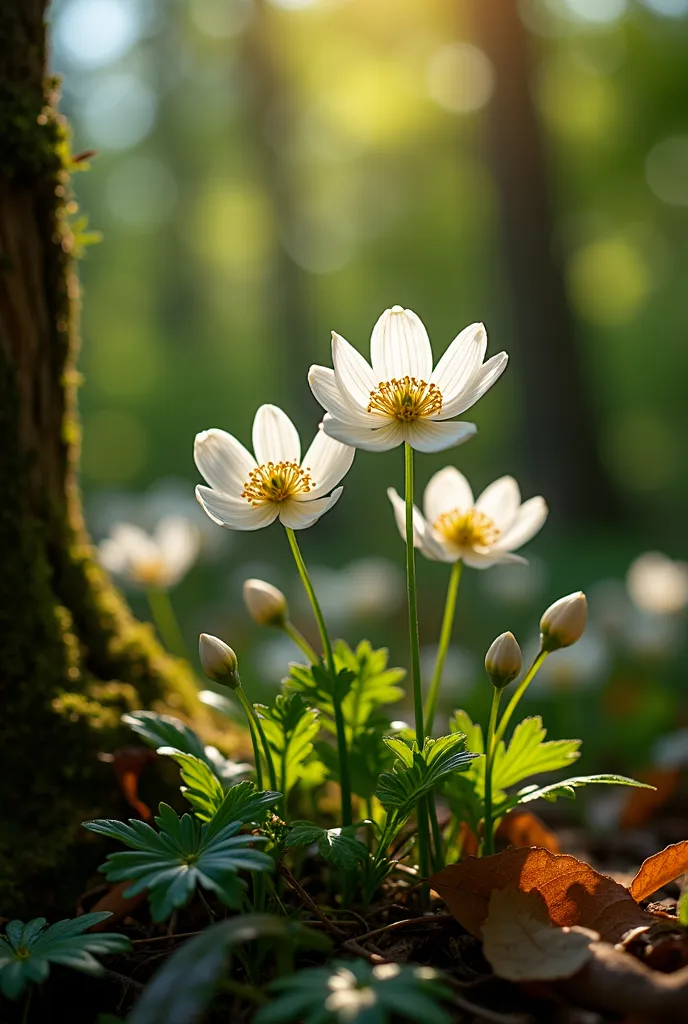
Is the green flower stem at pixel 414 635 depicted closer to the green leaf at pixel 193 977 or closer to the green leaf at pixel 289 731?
the green leaf at pixel 289 731

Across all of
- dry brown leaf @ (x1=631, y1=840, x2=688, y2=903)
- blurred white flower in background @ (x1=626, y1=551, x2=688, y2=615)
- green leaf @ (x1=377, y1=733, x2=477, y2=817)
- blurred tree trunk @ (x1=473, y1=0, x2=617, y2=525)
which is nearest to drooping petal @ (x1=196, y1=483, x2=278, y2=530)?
green leaf @ (x1=377, y1=733, x2=477, y2=817)

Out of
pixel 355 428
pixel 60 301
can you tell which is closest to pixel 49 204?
pixel 60 301

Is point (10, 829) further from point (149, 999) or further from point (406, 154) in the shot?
point (406, 154)

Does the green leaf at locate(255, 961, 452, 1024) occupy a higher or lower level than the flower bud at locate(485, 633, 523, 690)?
lower

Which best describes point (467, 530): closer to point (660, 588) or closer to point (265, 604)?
point (265, 604)

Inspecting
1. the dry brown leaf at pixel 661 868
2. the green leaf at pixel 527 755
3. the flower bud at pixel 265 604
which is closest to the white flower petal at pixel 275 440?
the flower bud at pixel 265 604

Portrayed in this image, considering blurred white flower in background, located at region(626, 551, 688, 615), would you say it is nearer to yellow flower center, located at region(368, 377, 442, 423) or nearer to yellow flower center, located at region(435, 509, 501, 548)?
yellow flower center, located at region(435, 509, 501, 548)
